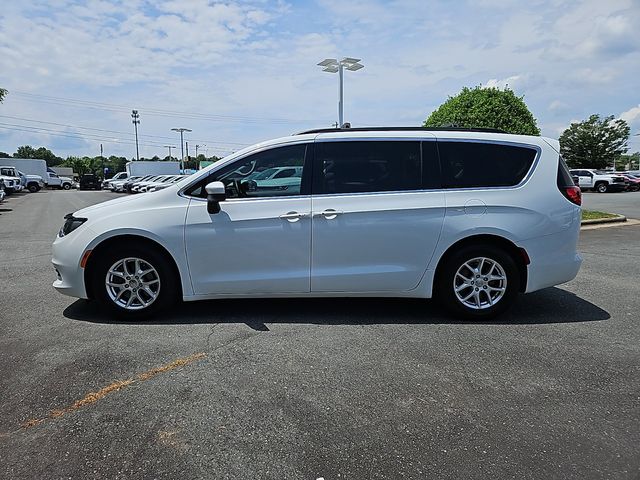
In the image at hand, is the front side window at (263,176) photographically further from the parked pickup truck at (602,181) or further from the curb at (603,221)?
the parked pickup truck at (602,181)

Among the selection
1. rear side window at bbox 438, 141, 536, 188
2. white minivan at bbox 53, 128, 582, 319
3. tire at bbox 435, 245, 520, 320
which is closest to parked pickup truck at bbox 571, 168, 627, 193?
rear side window at bbox 438, 141, 536, 188

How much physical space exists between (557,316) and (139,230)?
4.23 m

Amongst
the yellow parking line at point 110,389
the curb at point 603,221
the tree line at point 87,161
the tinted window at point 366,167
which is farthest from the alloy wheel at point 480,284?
the tree line at point 87,161

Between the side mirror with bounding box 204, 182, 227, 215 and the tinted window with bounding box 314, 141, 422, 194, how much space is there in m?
0.89

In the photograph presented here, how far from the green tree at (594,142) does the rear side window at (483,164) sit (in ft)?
164

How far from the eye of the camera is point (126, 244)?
4.61 m

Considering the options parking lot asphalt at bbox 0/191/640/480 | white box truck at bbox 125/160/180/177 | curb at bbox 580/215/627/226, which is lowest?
parking lot asphalt at bbox 0/191/640/480

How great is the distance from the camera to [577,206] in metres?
4.88

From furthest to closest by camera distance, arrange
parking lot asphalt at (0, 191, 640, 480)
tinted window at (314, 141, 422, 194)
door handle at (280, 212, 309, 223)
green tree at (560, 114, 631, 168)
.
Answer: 1. green tree at (560, 114, 631, 168)
2. tinted window at (314, 141, 422, 194)
3. door handle at (280, 212, 309, 223)
4. parking lot asphalt at (0, 191, 640, 480)

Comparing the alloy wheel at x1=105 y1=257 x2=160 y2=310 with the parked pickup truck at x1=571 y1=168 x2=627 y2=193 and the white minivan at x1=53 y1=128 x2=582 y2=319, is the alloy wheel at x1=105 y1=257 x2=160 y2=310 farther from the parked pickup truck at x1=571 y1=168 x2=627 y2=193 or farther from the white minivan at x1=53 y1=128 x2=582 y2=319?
the parked pickup truck at x1=571 y1=168 x2=627 y2=193

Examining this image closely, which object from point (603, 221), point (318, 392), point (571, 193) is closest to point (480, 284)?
point (571, 193)

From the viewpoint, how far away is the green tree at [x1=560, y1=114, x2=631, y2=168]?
47906mm

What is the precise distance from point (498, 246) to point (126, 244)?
359 centimetres

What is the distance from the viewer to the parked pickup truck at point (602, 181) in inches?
1201
